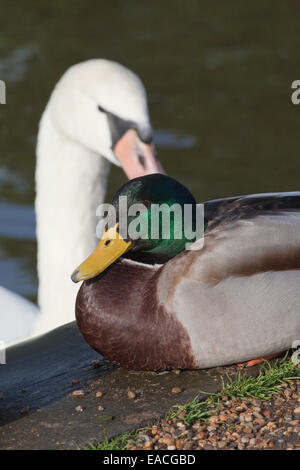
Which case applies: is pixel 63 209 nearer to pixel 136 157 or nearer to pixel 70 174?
pixel 70 174

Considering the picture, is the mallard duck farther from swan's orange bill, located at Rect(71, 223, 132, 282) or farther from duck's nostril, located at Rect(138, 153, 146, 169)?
duck's nostril, located at Rect(138, 153, 146, 169)

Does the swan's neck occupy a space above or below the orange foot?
above

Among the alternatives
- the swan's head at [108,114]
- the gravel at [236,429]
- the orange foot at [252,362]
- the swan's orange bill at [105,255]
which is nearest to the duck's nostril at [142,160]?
the swan's head at [108,114]

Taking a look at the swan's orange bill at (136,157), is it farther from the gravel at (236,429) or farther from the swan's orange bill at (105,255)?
the gravel at (236,429)

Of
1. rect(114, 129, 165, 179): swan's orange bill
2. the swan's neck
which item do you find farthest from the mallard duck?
the swan's neck

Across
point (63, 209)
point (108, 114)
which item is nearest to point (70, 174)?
point (63, 209)

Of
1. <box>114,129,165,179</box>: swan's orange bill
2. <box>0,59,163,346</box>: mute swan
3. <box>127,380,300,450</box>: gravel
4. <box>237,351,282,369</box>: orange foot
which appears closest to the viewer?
<box>127,380,300,450</box>: gravel

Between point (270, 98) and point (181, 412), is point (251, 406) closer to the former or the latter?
point (181, 412)

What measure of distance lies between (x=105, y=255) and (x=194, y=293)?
44 cm

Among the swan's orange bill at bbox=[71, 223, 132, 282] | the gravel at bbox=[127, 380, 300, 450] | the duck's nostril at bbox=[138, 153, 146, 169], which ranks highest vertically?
the duck's nostril at bbox=[138, 153, 146, 169]

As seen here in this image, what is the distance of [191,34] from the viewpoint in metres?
13.1

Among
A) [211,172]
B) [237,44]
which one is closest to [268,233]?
[211,172]

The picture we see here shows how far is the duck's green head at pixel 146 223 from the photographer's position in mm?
4227

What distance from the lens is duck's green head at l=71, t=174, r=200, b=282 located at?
423cm
